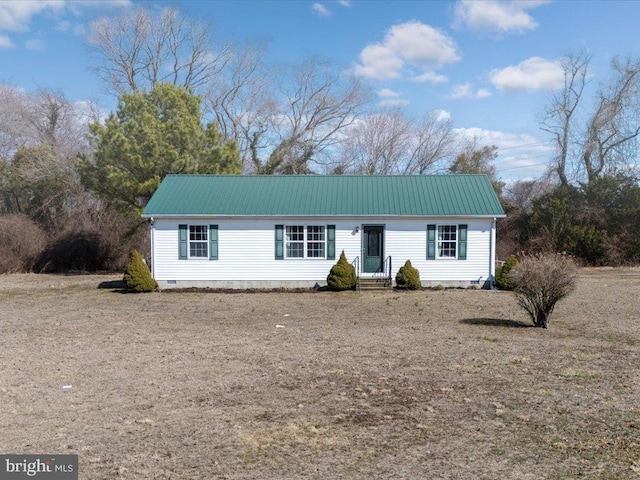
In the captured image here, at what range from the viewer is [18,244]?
87.0 ft

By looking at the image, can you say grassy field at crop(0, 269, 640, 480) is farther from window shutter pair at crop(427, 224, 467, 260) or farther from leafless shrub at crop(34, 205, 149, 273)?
leafless shrub at crop(34, 205, 149, 273)

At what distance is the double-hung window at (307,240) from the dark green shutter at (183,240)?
3645 millimetres

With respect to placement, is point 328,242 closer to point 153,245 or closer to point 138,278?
point 153,245

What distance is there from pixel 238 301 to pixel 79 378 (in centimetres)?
898

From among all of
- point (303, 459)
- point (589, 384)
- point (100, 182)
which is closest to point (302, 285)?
point (100, 182)

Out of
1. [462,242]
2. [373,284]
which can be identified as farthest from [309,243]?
[462,242]

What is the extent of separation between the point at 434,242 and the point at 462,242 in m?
1.00

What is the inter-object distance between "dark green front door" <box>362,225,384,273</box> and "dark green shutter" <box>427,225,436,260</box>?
1.66 meters

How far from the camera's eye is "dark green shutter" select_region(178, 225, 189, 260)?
65.2 ft

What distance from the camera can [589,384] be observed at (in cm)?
732

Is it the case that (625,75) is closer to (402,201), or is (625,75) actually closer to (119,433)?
(402,201)

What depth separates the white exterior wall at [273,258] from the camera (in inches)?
781
